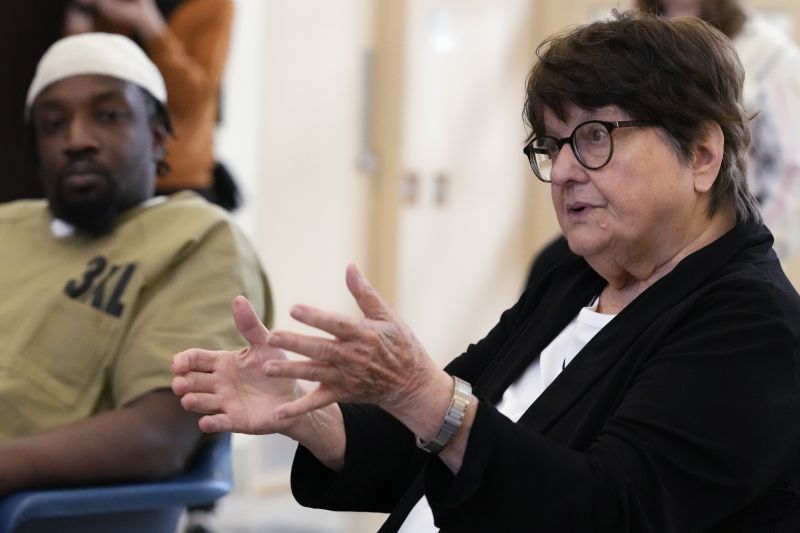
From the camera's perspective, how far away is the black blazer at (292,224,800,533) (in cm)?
133

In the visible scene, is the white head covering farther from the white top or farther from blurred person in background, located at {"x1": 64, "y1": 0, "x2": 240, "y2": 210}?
the white top

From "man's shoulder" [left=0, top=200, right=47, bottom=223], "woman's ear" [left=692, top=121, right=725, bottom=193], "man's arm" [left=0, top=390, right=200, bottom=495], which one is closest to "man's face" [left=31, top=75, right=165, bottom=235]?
"man's shoulder" [left=0, top=200, right=47, bottom=223]

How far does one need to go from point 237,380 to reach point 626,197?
1.81 ft

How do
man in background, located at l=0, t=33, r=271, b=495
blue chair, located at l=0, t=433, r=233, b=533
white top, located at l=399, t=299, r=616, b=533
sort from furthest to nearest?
man in background, located at l=0, t=33, r=271, b=495, blue chair, located at l=0, t=433, r=233, b=533, white top, located at l=399, t=299, r=616, b=533

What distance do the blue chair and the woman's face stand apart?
0.82 metres

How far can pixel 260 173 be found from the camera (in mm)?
4676

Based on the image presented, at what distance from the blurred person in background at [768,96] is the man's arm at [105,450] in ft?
6.07

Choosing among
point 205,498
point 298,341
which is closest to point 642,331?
point 298,341

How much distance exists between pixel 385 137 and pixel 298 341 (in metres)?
4.01

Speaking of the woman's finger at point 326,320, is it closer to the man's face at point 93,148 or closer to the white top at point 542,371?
the white top at point 542,371

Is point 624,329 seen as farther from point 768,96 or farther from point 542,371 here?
point 768,96

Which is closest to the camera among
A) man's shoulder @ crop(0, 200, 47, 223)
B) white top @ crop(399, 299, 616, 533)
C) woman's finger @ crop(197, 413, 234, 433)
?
woman's finger @ crop(197, 413, 234, 433)

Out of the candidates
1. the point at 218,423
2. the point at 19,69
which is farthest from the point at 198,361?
the point at 19,69

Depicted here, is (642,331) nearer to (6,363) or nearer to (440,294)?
(6,363)
